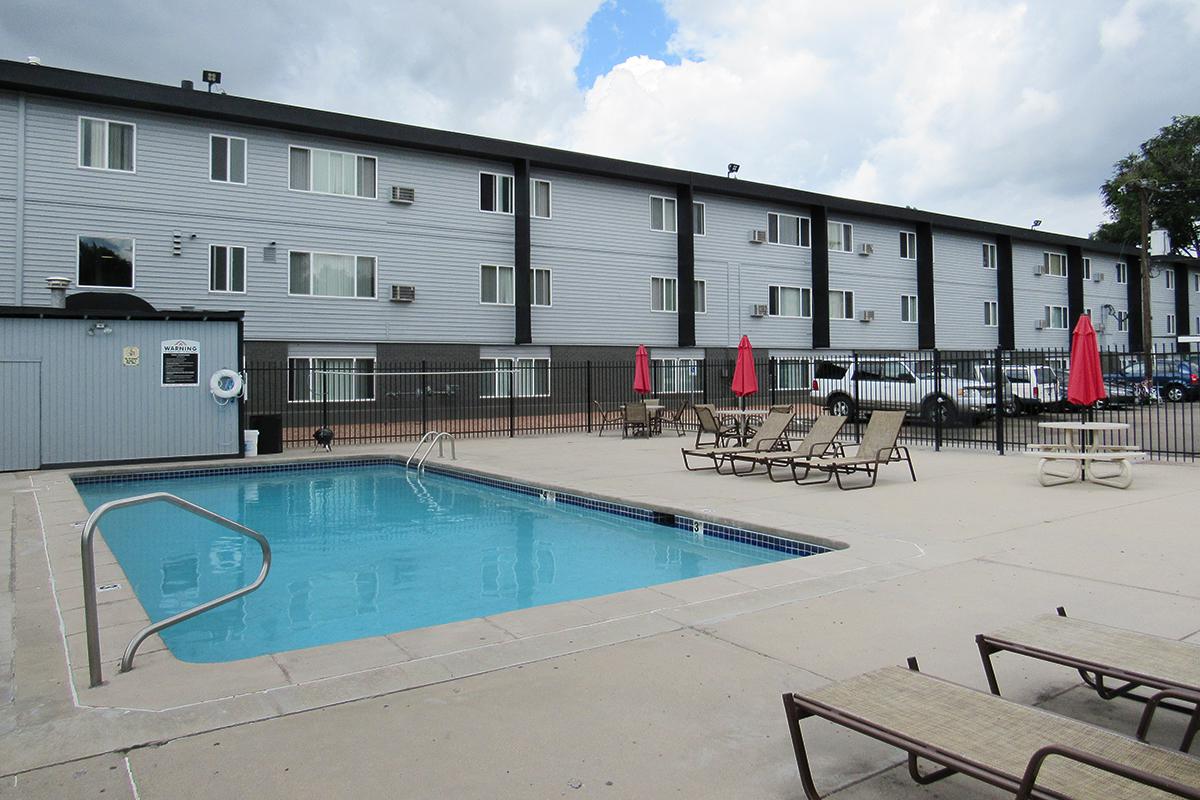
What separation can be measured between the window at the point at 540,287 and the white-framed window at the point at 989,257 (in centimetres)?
2184

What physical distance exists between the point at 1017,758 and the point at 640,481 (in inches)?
355

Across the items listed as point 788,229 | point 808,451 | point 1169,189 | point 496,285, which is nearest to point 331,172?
point 496,285

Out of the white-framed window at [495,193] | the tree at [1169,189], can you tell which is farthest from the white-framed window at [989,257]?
the white-framed window at [495,193]

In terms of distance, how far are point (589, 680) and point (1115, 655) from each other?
211 cm

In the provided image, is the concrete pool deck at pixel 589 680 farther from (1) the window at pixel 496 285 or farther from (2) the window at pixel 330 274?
(1) the window at pixel 496 285

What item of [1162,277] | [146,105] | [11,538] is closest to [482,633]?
[11,538]

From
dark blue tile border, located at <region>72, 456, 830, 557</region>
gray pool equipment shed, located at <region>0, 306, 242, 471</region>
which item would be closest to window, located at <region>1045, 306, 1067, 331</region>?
dark blue tile border, located at <region>72, 456, 830, 557</region>

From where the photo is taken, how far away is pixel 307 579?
290 inches

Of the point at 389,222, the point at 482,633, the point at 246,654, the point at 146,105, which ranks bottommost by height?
the point at 246,654

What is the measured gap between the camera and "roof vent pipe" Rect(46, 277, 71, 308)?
17406 millimetres

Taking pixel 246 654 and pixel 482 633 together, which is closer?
pixel 482 633

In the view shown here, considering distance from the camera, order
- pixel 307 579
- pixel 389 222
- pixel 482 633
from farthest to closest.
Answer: pixel 389 222 < pixel 307 579 < pixel 482 633

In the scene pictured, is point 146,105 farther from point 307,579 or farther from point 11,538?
point 307,579

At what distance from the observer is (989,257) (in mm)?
36438
